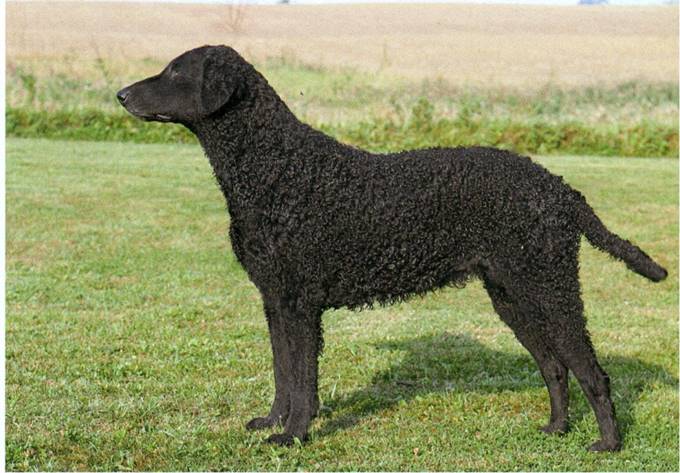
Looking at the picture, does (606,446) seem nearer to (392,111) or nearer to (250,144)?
(250,144)

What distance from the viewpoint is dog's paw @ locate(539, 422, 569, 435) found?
5.54 m

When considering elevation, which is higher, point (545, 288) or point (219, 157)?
point (219, 157)

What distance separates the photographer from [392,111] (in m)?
19.4

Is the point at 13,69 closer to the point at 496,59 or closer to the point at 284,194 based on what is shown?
the point at 496,59

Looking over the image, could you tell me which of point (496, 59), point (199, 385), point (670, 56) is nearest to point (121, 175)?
point (199, 385)

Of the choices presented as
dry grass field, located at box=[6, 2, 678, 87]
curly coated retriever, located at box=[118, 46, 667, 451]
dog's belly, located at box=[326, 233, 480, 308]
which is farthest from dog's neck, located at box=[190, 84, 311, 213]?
dry grass field, located at box=[6, 2, 678, 87]

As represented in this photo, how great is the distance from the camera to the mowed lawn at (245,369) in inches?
205

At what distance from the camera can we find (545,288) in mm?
5059

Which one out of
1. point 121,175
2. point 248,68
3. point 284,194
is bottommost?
point 121,175

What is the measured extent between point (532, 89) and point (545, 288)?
17.2 metres

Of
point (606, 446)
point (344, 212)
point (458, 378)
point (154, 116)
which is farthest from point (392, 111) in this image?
point (154, 116)

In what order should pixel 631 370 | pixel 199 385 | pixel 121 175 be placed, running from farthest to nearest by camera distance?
pixel 121 175 → pixel 631 370 → pixel 199 385

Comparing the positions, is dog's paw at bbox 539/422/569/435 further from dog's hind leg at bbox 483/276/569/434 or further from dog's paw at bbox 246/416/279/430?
dog's paw at bbox 246/416/279/430

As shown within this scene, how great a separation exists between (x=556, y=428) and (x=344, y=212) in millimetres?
1909
